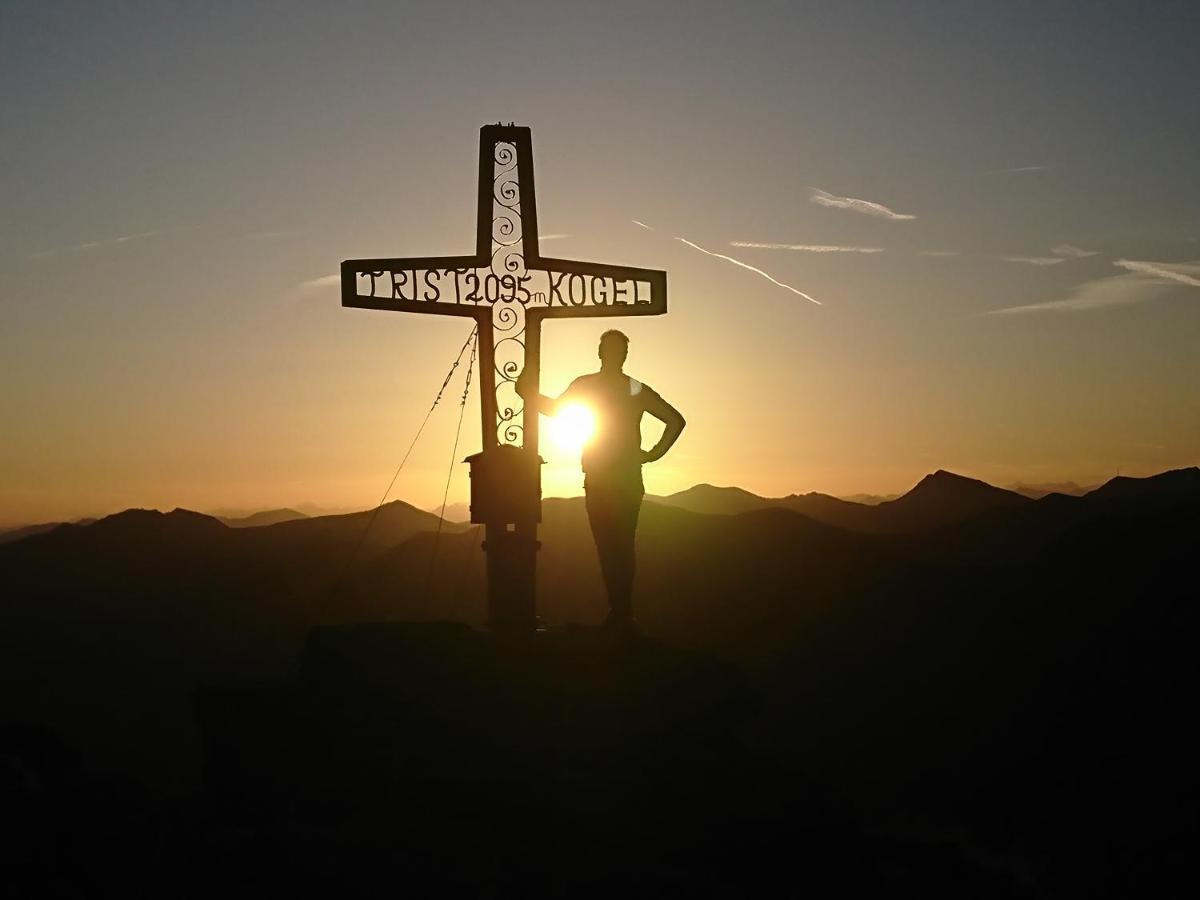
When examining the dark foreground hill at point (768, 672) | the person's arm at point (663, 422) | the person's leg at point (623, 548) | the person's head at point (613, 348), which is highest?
the person's head at point (613, 348)

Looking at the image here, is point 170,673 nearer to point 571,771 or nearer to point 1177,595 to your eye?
point 571,771

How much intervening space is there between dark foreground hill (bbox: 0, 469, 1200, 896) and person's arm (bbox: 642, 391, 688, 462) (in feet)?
6.57

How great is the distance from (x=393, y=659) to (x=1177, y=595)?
100 feet

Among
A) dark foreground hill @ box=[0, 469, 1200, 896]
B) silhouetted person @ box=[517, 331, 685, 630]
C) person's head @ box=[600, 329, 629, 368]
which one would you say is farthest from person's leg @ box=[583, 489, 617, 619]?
person's head @ box=[600, 329, 629, 368]

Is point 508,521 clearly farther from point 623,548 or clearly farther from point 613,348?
point 613,348

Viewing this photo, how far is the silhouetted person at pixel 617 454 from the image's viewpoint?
12.3 metres

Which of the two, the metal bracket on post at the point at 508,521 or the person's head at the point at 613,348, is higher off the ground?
the person's head at the point at 613,348

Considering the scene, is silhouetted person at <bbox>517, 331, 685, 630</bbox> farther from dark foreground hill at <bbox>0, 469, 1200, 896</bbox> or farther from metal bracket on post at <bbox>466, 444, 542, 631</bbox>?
metal bracket on post at <bbox>466, 444, 542, 631</bbox>

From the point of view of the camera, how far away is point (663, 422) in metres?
12.5

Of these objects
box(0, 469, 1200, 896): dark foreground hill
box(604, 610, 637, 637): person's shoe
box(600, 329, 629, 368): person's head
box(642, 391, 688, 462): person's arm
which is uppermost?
box(600, 329, 629, 368): person's head

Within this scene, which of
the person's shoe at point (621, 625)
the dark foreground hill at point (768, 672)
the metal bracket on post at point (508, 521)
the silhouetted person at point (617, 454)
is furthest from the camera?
the metal bracket on post at point (508, 521)

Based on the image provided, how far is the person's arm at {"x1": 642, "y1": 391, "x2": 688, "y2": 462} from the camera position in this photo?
1245 cm

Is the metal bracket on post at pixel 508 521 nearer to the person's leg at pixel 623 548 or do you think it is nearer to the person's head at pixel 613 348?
the person's leg at pixel 623 548

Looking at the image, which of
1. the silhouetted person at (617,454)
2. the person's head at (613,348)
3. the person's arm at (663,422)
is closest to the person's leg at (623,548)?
the silhouetted person at (617,454)
